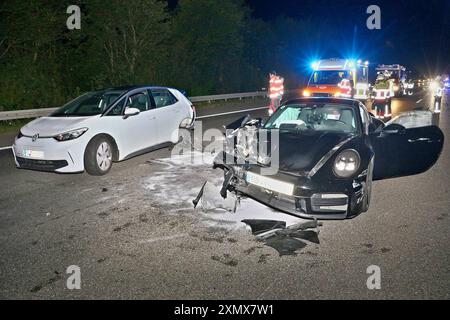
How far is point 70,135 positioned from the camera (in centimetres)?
652

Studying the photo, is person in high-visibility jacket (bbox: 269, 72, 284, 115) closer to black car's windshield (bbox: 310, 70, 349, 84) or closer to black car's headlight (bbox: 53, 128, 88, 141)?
black car's windshield (bbox: 310, 70, 349, 84)

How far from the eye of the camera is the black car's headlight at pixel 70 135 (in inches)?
254

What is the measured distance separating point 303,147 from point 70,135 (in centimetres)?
387

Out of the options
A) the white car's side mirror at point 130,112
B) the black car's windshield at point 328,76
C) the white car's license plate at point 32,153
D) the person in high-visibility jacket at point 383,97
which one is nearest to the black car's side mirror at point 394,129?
the white car's side mirror at point 130,112

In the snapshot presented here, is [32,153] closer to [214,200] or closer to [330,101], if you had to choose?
[214,200]

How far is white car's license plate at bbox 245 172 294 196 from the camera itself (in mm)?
4406

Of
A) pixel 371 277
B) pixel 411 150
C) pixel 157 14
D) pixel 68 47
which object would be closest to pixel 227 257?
pixel 371 277

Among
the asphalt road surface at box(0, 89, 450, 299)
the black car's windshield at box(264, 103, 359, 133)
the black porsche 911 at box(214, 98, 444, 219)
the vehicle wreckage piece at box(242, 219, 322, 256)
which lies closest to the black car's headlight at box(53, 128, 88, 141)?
the asphalt road surface at box(0, 89, 450, 299)

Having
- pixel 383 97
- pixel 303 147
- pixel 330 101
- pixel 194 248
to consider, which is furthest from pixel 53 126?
pixel 383 97

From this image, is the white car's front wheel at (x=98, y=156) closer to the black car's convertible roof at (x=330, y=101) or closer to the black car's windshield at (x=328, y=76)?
the black car's convertible roof at (x=330, y=101)

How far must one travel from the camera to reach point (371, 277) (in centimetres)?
350

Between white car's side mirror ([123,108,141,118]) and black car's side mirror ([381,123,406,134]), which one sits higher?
white car's side mirror ([123,108,141,118])

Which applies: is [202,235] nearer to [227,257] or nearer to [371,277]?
[227,257]
